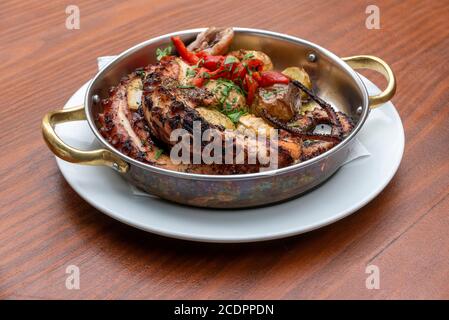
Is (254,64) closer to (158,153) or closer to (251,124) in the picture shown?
(251,124)

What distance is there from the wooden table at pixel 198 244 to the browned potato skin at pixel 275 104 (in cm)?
33

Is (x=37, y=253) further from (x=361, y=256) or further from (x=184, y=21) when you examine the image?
(x=184, y=21)

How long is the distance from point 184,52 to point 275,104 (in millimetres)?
382

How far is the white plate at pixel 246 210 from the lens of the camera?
4.39ft

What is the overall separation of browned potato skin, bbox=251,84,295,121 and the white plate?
228mm

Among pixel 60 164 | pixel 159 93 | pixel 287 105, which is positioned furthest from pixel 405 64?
pixel 60 164

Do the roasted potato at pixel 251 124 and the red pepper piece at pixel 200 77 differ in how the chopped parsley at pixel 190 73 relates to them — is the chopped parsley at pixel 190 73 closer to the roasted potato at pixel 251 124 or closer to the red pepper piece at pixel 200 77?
the red pepper piece at pixel 200 77

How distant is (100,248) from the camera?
4.52 ft

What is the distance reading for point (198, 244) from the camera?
4.55 feet

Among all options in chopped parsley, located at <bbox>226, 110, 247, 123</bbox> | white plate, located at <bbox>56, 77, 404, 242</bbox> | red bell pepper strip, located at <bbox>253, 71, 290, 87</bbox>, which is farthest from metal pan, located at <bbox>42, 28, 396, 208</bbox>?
chopped parsley, located at <bbox>226, 110, 247, 123</bbox>
